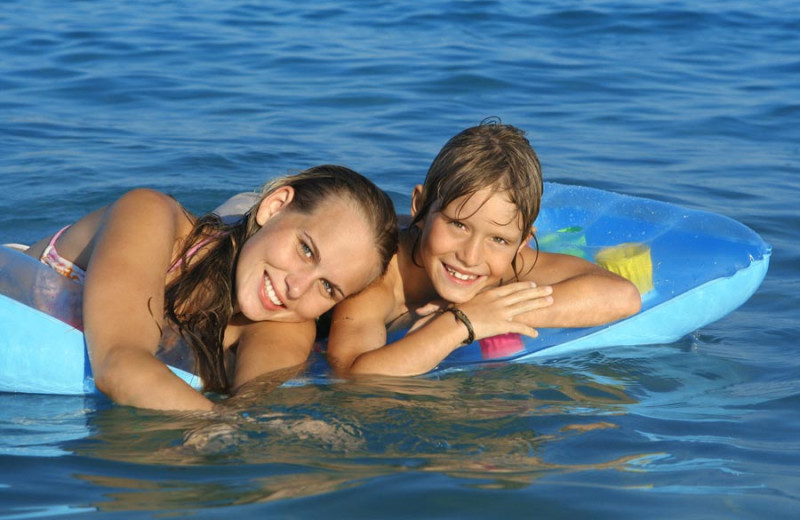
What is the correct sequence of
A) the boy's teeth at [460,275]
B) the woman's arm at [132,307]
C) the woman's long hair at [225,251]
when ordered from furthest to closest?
the boy's teeth at [460,275] → the woman's long hair at [225,251] → the woman's arm at [132,307]

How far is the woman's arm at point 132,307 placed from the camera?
3277mm

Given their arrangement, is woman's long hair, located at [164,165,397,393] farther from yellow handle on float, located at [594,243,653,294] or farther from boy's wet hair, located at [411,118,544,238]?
yellow handle on float, located at [594,243,653,294]

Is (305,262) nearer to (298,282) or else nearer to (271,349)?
(298,282)

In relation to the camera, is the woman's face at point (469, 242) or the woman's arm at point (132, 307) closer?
the woman's arm at point (132, 307)

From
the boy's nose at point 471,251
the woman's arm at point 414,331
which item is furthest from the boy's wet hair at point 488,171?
the woman's arm at point 414,331

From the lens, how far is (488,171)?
3943 millimetres

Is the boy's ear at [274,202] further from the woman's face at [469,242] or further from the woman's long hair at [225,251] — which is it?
the woman's face at [469,242]

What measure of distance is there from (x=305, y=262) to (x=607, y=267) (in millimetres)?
1582

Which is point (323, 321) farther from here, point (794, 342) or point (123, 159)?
point (123, 159)

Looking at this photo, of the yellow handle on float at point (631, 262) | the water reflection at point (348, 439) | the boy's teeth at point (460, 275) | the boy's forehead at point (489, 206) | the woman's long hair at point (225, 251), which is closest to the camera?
the water reflection at point (348, 439)

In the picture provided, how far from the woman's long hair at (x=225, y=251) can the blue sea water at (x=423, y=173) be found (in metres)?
0.43

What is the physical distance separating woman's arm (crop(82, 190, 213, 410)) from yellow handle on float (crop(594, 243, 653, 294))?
1.95m

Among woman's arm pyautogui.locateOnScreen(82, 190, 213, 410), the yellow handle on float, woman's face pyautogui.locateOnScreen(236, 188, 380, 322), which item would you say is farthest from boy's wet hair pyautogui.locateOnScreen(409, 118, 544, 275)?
woman's arm pyautogui.locateOnScreen(82, 190, 213, 410)

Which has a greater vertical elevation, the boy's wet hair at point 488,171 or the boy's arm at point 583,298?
the boy's wet hair at point 488,171
